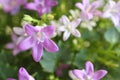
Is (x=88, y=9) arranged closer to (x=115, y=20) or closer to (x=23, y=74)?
(x=115, y=20)

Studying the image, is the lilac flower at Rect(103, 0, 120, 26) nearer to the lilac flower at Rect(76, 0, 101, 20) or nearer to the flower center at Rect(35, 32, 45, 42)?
the lilac flower at Rect(76, 0, 101, 20)

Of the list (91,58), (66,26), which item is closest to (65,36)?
(66,26)

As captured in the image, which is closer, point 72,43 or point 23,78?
point 23,78

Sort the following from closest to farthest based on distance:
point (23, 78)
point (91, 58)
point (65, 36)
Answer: point (23, 78) < point (65, 36) < point (91, 58)

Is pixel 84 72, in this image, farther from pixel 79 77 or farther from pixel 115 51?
pixel 115 51

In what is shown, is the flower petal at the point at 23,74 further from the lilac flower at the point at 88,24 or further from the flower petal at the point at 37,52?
the lilac flower at the point at 88,24
